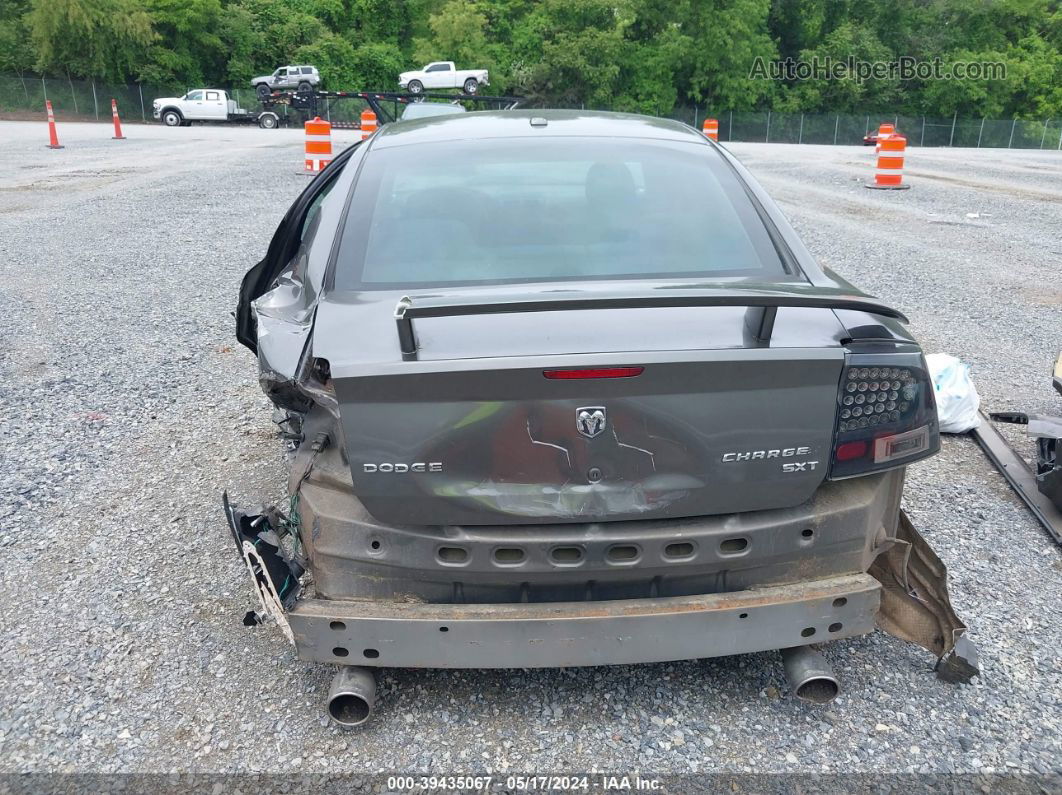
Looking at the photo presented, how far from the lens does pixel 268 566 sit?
2.43 metres

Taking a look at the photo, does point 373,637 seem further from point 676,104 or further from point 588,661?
point 676,104

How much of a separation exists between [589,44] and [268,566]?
2084 inches

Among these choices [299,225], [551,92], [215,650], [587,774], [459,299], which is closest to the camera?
[459,299]

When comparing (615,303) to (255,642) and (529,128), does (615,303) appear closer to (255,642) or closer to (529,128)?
(529,128)

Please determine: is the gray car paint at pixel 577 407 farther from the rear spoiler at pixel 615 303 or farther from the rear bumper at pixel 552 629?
the rear bumper at pixel 552 629

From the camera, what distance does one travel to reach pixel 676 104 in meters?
55.0

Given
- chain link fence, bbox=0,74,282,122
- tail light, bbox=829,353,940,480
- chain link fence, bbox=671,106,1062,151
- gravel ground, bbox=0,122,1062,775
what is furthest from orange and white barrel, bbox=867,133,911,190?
chain link fence, bbox=0,74,282,122

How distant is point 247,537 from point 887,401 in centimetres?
178

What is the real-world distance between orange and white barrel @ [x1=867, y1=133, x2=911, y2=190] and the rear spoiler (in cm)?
1466

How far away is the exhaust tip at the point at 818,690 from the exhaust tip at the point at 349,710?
1.23 meters

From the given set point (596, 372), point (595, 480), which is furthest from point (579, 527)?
point (596, 372)

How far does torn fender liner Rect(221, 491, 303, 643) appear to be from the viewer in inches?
94.2

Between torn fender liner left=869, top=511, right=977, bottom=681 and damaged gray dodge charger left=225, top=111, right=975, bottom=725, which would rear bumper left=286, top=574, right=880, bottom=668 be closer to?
damaged gray dodge charger left=225, top=111, right=975, bottom=725

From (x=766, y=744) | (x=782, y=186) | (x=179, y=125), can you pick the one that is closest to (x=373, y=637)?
(x=766, y=744)
